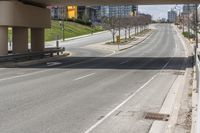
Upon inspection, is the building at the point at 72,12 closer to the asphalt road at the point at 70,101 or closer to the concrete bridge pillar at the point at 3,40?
the concrete bridge pillar at the point at 3,40

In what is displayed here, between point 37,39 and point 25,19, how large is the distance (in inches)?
277

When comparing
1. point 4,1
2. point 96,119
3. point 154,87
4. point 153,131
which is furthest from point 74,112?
point 4,1

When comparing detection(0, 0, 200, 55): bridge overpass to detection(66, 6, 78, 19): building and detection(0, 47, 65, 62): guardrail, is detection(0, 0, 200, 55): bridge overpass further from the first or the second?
detection(66, 6, 78, 19): building

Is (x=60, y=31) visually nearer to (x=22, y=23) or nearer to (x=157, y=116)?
(x=22, y=23)

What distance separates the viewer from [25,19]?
3544 centimetres

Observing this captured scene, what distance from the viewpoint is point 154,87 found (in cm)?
1955

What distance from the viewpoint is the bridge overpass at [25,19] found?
108 feet

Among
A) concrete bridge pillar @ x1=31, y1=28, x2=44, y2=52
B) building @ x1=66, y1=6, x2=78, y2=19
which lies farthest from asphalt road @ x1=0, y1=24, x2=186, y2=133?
building @ x1=66, y1=6, x2=78, y2=19

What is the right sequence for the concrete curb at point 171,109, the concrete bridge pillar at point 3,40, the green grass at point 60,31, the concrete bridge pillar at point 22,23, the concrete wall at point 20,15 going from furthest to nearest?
1. the green grass at point 60,31
2. the concrete bridge pillar at point 3,40
3. the concrete bridge pillar at point 22,23
4. the concrete wall at point 20,15
5. the concrete curb at point 171,109

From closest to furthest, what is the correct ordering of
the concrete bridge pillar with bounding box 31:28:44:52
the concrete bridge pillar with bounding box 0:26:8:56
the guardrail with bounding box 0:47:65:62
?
the guardrail with bounding box 0:47:65:62 < the concrete bridge pillar with bounding box 0:26:8:56 < the concrete bridge pillar with bounding box 31:28:44:52

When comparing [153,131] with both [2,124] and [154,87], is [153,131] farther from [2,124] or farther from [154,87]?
[154,87]

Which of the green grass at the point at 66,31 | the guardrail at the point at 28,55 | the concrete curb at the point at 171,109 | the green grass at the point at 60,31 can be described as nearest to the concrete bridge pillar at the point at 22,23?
the guardrail at the point at 28,55

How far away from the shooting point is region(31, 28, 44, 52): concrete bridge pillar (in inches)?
1661

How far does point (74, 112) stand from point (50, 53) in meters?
29.8
